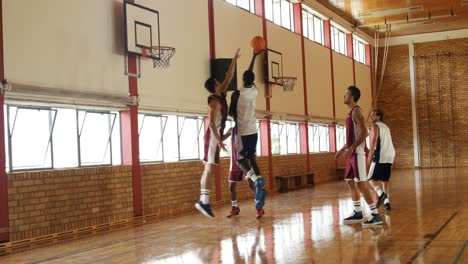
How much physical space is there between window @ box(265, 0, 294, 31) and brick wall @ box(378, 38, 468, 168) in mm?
9656

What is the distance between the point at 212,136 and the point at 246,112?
2.14 ft

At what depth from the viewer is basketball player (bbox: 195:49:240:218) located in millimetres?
7695

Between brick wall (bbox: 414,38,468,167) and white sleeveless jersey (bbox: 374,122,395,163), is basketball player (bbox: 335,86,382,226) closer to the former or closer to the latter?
white sleeveless jersey (bbox: 374,122,395,163)

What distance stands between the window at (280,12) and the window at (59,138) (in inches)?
286

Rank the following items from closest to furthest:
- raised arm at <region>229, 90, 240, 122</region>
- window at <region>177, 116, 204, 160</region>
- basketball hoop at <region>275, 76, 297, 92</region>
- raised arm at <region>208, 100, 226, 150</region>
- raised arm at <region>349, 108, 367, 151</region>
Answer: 1. raised arm at <region>349, 108, 367, 151</region>
2. raised arm at <region>208, 100, 226, 150</region>
3. raised arm at <region>229, 90, 240, 122</region>
4. window at <region>177, 116, 204, 160</region>
5. basketball hoop at <region>275, 76, 297, 92</region>

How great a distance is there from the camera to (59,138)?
8.51 meters

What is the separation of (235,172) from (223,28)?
506 centimetres

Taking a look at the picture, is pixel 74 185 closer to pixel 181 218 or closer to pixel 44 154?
pixel 44 154

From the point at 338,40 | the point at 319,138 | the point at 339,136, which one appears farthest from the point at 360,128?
the point at 338,40

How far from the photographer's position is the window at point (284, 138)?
52.0 ft

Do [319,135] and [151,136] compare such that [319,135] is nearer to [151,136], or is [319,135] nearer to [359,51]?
[359,51]

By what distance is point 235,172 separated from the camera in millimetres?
8578

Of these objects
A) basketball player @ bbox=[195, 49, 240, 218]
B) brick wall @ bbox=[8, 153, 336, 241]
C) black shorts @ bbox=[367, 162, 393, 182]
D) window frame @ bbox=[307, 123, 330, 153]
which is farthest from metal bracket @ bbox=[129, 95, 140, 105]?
window frame @ bbox=[307, 123, 330, 153]

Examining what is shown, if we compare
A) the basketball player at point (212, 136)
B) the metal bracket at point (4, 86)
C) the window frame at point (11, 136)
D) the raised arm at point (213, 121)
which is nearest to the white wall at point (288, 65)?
the basketball player at point (212, 136)
